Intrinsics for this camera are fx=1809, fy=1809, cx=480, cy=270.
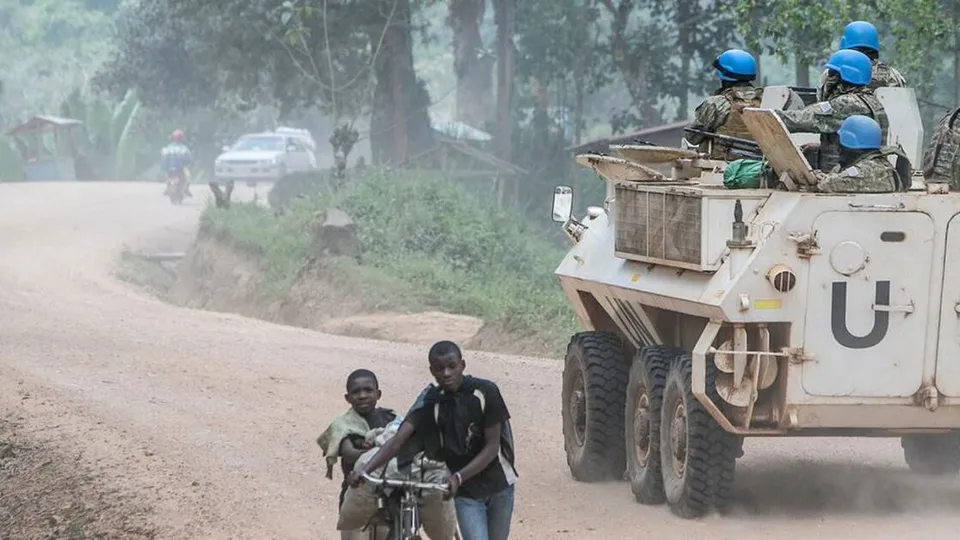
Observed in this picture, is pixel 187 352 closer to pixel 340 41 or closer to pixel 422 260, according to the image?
pixel 422 260

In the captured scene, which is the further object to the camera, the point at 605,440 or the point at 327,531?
the point at 605,440

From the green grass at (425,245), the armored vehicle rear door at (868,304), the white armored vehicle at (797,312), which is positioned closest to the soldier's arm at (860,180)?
the white armored vehicle at (797,312)

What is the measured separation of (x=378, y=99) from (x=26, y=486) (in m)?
23.9

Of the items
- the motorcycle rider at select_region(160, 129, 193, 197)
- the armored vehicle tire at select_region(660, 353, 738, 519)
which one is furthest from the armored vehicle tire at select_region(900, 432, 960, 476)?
the motorcycle rider at select_region(160, 129, 193, 197)

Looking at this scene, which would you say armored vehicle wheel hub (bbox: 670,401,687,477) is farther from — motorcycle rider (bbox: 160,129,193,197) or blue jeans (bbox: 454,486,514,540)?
motorcycle rider (bbox: 160,129,193,197)

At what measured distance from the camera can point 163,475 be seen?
1148cm

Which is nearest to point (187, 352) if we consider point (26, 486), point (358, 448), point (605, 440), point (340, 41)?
point (26, 486)

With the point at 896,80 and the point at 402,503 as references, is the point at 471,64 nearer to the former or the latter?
the point at 896,80

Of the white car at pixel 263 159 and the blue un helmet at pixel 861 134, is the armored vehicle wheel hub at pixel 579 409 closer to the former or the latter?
the blue un helmet at pixel 861 134

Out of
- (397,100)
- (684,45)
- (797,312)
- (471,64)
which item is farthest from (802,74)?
(471,64)

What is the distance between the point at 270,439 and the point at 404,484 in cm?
588

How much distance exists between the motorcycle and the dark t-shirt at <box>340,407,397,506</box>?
33961 millimetres

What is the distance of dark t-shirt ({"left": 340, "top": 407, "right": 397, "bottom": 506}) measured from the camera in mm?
7293

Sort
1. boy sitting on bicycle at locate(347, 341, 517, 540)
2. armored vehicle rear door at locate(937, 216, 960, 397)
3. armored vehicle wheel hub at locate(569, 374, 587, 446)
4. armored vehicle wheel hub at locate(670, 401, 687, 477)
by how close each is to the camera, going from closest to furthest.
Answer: boy sitting on bicycle at locate(347, 341, 517, 540)
armored vehicle rear door at locate(937, 216, 960, 397)
armored vehicle wheel hub at locate(670, 401, 687, 477)
armored vehicle wheel hub at locate(569, 374, 587, 446)
